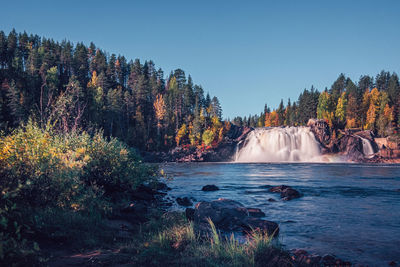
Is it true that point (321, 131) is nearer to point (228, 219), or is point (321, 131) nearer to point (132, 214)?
point (228, 219)

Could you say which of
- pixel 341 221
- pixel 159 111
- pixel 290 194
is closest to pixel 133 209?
pixel 341 221

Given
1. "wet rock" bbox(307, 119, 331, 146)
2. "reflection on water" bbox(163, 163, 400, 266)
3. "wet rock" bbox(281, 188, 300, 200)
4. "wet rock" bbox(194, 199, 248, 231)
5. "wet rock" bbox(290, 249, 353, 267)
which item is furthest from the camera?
"wet rock" bbox(307, 119, 331, 146)

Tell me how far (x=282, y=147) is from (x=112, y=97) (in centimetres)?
5320

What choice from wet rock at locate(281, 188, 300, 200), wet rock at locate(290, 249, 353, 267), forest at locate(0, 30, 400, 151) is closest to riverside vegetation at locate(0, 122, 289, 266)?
wet rock at locate(290, 249, 353, 267)

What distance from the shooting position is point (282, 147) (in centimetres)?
6831

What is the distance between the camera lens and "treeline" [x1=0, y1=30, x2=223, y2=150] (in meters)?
69.9

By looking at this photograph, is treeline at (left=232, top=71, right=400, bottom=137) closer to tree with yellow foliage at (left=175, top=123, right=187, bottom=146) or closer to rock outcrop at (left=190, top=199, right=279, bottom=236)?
tree with yellow foliage at (left=175, top=123, right=187, bottom=146)

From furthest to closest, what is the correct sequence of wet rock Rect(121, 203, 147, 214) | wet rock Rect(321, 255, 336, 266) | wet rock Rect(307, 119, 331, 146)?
wet rock Rect(307, 119, 331, 146), wet rock Rect(121, 203, 147, 214), wet rock Rect(321, 255, 336, 266)

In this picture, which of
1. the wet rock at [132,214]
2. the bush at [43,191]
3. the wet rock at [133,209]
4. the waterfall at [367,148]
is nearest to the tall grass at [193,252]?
the bush at [43,191]

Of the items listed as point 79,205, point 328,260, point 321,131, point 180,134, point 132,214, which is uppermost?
point 180,134

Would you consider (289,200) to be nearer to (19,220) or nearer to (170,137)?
(19,220)

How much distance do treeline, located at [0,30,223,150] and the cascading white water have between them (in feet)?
48.6

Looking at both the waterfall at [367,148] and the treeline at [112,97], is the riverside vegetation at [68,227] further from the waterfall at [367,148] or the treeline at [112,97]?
the waterfall at [367,148]

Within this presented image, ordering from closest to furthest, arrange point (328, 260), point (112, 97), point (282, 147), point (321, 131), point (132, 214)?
point (328, 260), point (132, 214), point (282, 147), point (321, 131), point (112, 97)
